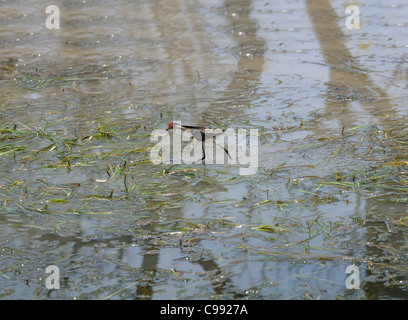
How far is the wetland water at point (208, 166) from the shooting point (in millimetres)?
3883

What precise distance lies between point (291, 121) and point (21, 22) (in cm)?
624

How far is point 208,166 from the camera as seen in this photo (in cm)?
537

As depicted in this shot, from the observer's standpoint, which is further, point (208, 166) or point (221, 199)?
point (208, 166)

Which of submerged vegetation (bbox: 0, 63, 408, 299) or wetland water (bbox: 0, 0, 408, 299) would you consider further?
submerged vegetation (bbox: 0, 63, 408, 299)

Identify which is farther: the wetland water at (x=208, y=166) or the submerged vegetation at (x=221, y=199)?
the submerged vegetation at (x=221, y=199)

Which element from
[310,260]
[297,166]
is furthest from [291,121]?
[310,260]

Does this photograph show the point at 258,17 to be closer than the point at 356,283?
No

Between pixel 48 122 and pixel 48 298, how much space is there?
10.4 feet

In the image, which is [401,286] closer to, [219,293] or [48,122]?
[219,293]

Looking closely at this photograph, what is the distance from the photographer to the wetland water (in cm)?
388

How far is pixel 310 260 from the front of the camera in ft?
12.9

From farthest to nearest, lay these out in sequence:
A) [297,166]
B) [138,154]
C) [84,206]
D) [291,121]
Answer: [291,121], [138,154], [297,166], [84,206]
